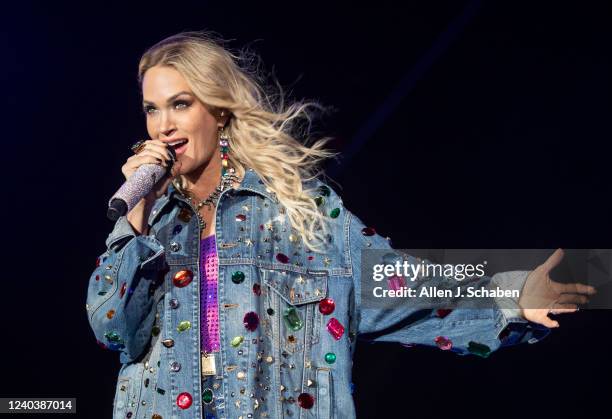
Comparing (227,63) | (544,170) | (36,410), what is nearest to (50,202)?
(36,410)

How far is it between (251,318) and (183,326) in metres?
0.16

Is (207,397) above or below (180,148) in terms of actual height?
below

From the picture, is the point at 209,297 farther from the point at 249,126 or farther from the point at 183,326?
the point at 249,126

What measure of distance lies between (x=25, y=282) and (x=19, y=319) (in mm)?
125

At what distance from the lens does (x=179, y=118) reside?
2.12 m

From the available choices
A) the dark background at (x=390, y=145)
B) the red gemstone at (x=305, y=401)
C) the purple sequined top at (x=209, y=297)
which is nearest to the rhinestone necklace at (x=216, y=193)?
the purple sequined top at (x=209, y=297)

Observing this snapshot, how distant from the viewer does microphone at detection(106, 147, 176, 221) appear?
168 centimetres

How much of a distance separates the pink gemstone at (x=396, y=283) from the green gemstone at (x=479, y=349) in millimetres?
214

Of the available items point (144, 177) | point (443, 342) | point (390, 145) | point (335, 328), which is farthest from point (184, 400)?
point (390, 145)

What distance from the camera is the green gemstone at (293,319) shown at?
1967 mm

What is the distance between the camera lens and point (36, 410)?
273 centimetres

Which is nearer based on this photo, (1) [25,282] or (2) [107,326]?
(2) [107,326]

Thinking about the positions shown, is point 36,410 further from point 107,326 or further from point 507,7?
point 507,7

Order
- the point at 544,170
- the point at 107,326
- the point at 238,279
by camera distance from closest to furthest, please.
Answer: the point at 107,326 → the point at 238,279 → the point at 544,170
